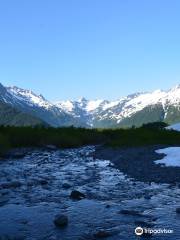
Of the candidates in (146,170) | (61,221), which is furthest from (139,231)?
(146,170)

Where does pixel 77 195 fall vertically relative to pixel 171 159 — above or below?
below

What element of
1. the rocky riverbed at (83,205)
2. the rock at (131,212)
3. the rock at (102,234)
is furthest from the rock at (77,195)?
the rock at (102,234)

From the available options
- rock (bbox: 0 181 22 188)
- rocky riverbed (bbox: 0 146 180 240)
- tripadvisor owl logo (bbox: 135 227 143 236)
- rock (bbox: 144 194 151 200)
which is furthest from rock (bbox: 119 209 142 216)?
rock (bbox: 0 181 22 188)

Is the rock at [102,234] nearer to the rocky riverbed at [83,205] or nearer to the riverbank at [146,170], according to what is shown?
the rocky riverbed at [83,205]

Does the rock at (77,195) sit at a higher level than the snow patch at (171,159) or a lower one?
lower

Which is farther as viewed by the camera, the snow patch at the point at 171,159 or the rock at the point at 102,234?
the snow patch at the point at 171,159

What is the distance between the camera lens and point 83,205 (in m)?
19.7

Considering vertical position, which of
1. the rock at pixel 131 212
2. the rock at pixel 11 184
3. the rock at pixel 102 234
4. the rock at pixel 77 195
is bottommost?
the rock at pixel 102 234

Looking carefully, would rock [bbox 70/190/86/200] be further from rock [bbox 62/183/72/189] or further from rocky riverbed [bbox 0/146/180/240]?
rock [bbox 62/183/72/189]

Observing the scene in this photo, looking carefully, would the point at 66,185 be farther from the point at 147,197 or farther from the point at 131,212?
the point at 131,212

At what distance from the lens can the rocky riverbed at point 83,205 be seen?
15625 millimetres

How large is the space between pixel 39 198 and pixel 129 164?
14012 mm

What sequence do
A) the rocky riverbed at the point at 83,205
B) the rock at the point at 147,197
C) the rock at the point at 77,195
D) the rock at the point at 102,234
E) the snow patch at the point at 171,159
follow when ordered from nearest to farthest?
the rock at the point at 102,234
the rocky riverbed at the point at 83,205
the rock at the point at 147,197
the rock at the point at 77,195
the snow patch at the point at 171,159

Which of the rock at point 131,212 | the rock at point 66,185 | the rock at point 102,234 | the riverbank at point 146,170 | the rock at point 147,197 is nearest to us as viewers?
the rock at point 102,234
